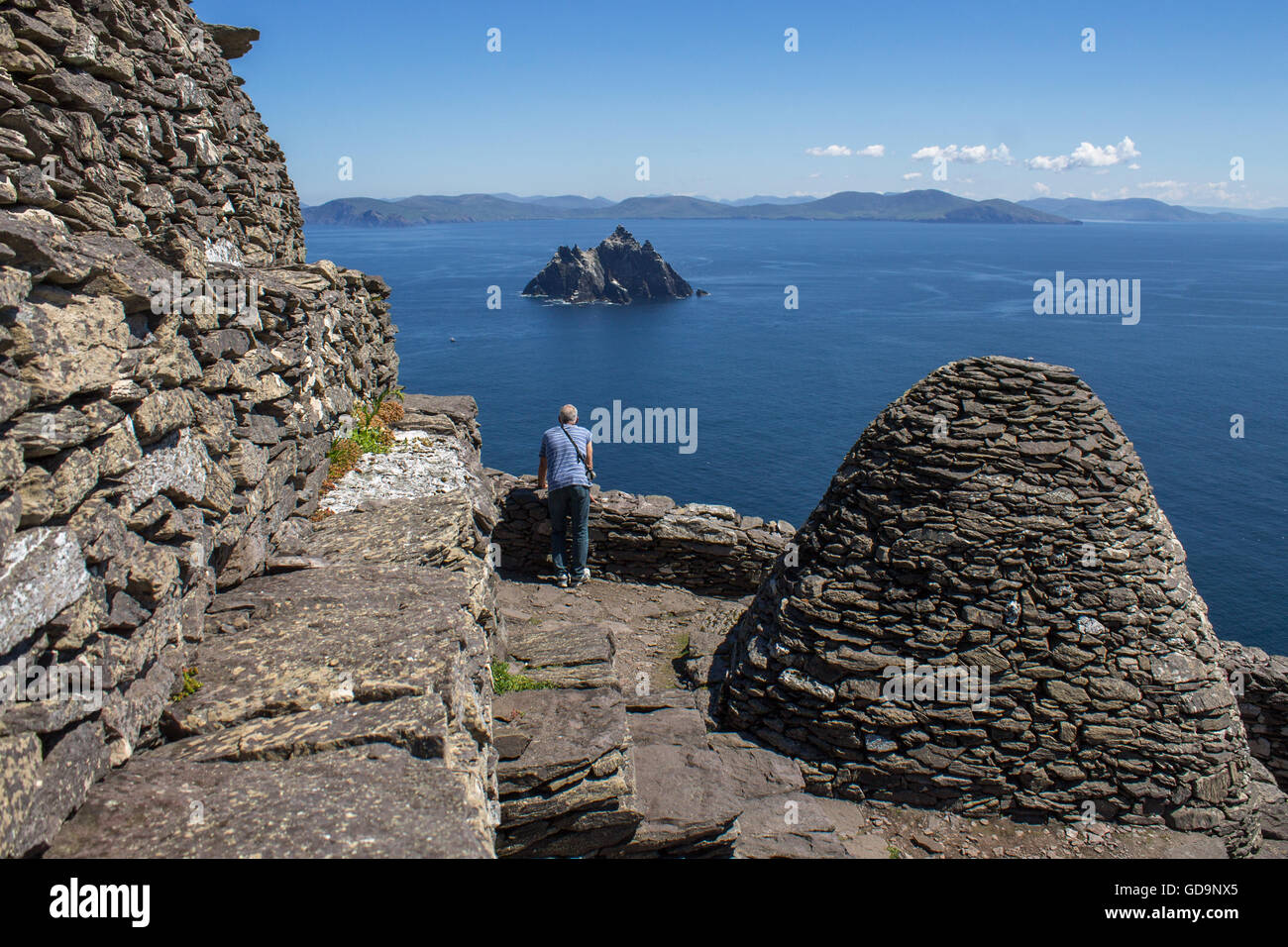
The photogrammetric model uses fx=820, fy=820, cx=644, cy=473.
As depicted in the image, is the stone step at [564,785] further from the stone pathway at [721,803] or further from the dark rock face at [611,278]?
the dark rock face at [611,278]

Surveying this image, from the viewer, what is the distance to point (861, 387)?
86188 millimetres

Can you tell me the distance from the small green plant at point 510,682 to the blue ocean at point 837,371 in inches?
1765

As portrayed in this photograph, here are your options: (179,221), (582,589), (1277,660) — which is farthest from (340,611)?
(1277,660)

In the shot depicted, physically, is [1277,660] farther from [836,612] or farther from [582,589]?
[582,589]

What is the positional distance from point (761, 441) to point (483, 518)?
6227 centimetres

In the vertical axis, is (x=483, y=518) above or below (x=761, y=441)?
above

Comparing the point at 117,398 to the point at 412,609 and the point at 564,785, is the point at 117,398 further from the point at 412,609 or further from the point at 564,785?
the point at 564,785

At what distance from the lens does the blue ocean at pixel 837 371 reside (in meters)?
58.5

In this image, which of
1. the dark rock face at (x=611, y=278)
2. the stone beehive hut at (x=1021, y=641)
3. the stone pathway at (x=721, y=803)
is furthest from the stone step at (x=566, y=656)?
the dark rock face at (x=611, y=278)

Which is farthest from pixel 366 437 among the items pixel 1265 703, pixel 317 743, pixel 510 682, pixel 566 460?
pixel 1265 703

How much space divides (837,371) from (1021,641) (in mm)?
86279

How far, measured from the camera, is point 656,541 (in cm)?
1530

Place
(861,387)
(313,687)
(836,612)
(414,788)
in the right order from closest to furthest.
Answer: (414,788)
(313,687)
(836,612)
(861,387)

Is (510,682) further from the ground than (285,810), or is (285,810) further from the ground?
(285,810)
